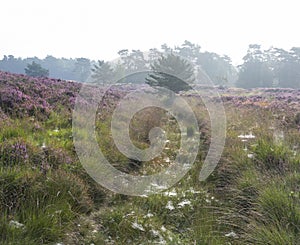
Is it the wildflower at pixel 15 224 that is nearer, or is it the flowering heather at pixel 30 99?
the wildflower at pixel 15 224

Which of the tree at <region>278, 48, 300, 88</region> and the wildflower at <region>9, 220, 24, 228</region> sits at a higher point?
the tree at <region>278, 48, 300, 88</region>

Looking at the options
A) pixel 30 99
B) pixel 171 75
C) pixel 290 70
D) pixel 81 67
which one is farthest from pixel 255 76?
pixel 30 99

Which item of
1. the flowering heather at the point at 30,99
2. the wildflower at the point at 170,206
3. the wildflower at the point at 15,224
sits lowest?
the wildflower at the point at 170,206

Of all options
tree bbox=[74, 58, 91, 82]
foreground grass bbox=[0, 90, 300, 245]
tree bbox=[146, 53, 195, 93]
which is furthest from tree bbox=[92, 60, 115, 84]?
tree bbox=[74, 58, 91, 82]

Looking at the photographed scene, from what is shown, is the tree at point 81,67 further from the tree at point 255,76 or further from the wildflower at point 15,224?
the wildflower at point 15,224

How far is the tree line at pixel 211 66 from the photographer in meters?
47.2

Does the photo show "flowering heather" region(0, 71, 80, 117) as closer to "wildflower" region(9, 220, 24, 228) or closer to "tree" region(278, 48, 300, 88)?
"wildflower" region(9, 220, 24, 228)

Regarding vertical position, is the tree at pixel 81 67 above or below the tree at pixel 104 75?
above

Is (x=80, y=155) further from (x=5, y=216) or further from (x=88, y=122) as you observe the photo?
(x=88, y=122)

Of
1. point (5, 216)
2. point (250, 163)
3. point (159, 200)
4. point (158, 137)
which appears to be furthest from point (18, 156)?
point (158, 137)

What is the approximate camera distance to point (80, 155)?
5.17 meters

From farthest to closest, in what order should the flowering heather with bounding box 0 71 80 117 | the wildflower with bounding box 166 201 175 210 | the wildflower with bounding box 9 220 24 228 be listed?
the flowering heather with bounding box 0 71 80 117, the wildflower with bounding box 166 201 175 210, the wildflower with bounding box 9 220 24 228

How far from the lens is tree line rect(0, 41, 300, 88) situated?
4716 cm

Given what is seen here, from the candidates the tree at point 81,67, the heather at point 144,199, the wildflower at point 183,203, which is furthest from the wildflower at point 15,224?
the tree at point 81,67
